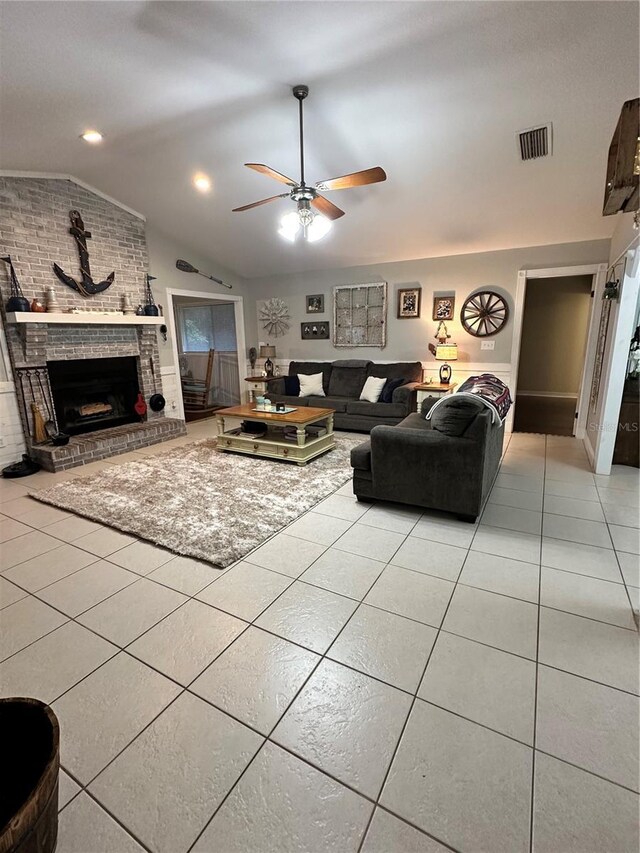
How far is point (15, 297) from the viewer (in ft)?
13.1

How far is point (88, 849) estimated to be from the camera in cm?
107

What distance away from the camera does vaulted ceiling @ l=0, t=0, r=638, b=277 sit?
2260 millimetres

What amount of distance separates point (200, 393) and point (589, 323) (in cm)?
637

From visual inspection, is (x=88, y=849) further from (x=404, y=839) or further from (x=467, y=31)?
(x=467, y=31)

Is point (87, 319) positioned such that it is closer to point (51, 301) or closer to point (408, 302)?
point (51, 301)

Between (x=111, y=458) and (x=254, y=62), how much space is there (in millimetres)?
3874

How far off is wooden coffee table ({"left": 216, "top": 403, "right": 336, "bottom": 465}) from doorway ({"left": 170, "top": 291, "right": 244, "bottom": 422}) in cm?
260

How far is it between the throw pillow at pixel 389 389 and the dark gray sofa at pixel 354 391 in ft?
0.25

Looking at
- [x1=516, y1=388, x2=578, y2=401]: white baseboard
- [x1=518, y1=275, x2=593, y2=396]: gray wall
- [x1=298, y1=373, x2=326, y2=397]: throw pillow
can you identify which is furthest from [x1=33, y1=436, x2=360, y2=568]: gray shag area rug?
[x1=518, y1=275, x2=593, y2=396]: gray wall

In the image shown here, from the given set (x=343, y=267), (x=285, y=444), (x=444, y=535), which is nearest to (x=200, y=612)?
(x=444, y=535)

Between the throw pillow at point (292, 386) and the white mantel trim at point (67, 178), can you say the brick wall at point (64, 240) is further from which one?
the throw pillow at point (292, 386)

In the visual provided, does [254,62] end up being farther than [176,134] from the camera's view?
No

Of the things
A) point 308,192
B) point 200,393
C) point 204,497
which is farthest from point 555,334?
point 204,497

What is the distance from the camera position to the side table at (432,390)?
519 centimetres
